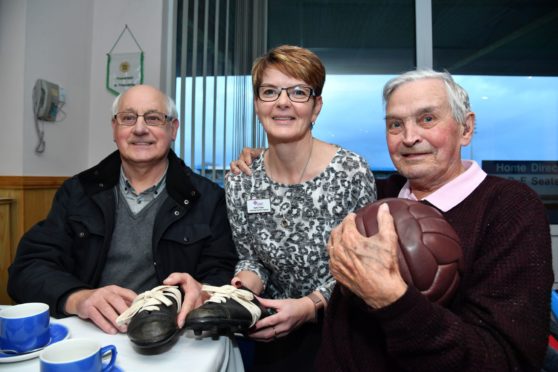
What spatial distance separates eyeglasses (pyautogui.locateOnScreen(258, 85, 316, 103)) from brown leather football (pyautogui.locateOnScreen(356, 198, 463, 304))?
703 mm

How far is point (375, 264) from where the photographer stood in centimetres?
85

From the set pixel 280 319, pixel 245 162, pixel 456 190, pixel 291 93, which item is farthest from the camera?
pixel 245 162

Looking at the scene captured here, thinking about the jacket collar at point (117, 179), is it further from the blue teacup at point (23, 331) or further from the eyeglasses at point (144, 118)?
the blue teacup at point (23, 331)

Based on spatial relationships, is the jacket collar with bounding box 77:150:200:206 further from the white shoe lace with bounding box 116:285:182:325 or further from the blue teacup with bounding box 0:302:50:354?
the blue teacup with bounding box 0:302:50:354

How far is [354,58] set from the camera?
4.09 meters

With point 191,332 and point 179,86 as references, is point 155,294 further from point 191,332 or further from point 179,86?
point 179,86

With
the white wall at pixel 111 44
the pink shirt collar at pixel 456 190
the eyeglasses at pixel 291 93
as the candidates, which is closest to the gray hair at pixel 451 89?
the pink shirt collar at pixel 456 190

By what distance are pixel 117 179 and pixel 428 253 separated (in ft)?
4.61

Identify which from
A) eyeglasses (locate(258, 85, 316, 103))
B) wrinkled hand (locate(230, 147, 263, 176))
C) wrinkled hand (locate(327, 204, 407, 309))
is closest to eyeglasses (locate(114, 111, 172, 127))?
wrinkled hand (locate(230, 147, 263, 176))

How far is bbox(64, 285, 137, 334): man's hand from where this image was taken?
105cm

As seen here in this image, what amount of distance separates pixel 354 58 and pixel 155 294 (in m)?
3.67

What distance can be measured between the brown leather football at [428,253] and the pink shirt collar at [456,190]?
0.66 ft

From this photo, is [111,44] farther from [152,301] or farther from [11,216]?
[152,301]

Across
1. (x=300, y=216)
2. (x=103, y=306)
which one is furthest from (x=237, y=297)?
(x=300, y=216)
